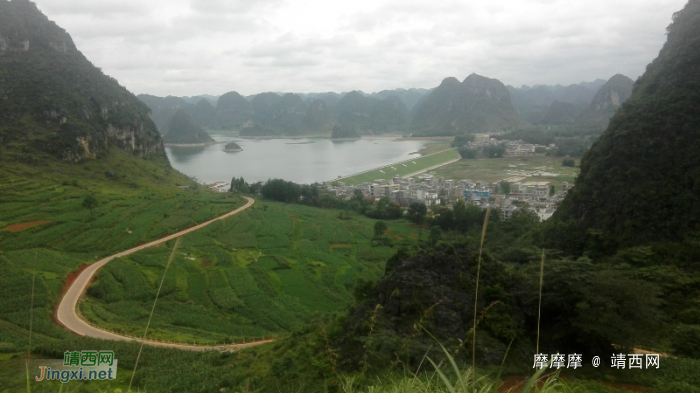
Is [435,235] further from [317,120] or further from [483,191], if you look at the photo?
[317,120]

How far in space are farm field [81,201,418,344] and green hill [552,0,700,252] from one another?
699 cm

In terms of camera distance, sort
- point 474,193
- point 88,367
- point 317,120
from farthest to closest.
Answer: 1. point 317,120
2. point 474,193
3. point 88,367

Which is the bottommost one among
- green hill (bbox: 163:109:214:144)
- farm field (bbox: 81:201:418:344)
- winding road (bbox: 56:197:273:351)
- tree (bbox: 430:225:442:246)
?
farm field (bbox: 81:201:418:344)

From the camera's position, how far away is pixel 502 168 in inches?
1548

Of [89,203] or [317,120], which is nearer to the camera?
[89,203]

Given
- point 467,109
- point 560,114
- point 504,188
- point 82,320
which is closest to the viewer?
point 82,320

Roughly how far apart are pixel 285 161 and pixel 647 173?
41409mm

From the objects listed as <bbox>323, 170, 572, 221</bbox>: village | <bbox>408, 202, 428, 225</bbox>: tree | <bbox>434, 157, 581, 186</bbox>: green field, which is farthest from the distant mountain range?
<bbox>408, 202, 428, 225</bbox>: tree

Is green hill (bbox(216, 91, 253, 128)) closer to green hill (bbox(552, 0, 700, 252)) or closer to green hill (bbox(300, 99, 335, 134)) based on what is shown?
green hill (bbox(300, 99, 335, 134))

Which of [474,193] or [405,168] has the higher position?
[405,168]

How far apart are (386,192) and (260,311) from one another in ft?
62.4

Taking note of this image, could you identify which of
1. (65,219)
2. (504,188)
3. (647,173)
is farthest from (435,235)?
(65,219)

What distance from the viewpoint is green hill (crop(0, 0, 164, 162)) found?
27.3 meters

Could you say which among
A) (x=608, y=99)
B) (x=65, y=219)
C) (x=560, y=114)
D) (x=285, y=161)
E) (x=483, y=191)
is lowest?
(x=483, y=191)
